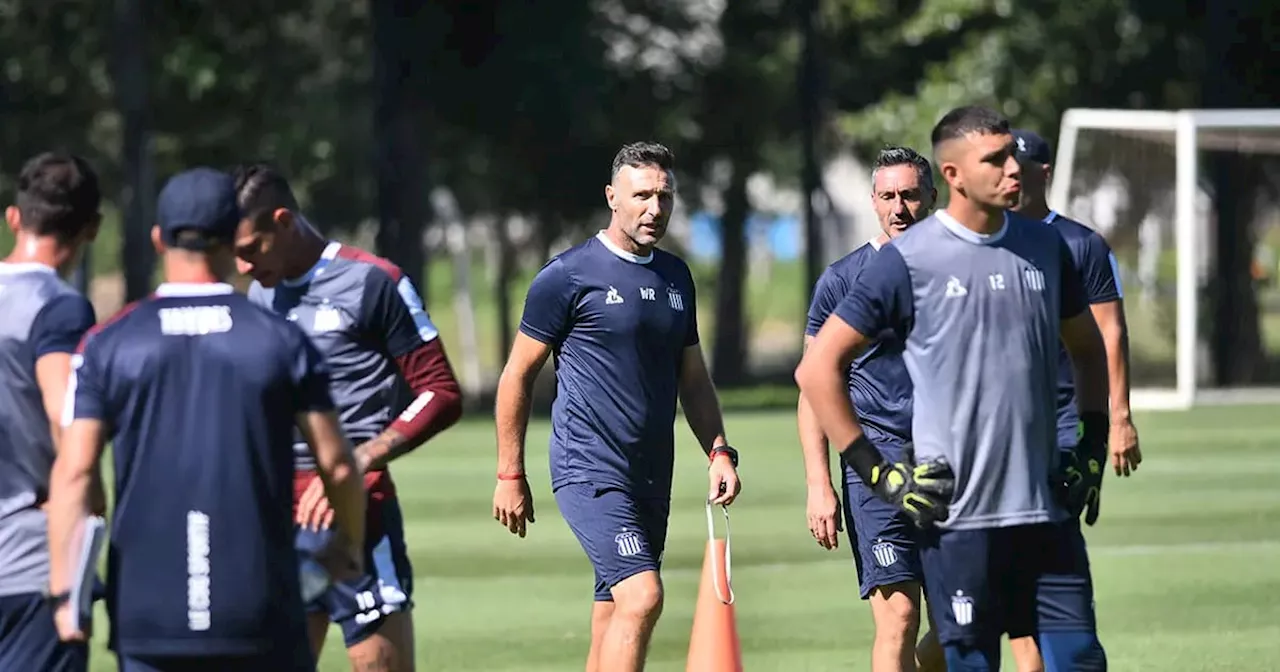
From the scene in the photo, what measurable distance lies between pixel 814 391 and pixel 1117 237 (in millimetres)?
22312

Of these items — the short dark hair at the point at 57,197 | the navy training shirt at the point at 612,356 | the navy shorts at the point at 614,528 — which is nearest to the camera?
the short dark hair at the point at 57,197

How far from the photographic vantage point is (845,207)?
71188 mm

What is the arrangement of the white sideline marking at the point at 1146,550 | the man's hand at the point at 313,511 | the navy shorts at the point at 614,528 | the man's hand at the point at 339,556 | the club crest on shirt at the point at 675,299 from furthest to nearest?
1. the white sideline marking at the point at 1146,550
2. the club crest on shirt at the point at 675,299
3. the navy shorts at the point at 614,528
4. the man's hand at the point at 313,511
5. the man's hand at the point at 339,556

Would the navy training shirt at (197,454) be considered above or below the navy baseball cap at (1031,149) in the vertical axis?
below

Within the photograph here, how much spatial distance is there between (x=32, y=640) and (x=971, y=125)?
3.05 m

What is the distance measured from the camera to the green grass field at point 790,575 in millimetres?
11250

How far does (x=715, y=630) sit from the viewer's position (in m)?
9.12

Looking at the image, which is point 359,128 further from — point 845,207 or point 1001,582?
point 1001,582

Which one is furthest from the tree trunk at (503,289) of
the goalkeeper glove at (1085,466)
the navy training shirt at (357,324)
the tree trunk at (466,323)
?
the goalkeeper glove at (1085,466)

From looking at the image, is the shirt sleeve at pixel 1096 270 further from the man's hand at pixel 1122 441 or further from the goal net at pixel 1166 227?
the goal net at pixel 1166 227

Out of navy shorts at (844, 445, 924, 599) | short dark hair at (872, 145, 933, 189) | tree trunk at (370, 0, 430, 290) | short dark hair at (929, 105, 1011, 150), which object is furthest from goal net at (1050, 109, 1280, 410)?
short dark hair at (929, 105, 1011, 150)

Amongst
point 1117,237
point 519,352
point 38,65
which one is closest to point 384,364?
point 519,352

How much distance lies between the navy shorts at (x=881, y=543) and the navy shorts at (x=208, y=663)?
338 cm

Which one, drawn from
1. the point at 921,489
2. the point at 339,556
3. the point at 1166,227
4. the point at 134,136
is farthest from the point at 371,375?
the point at 134,136
